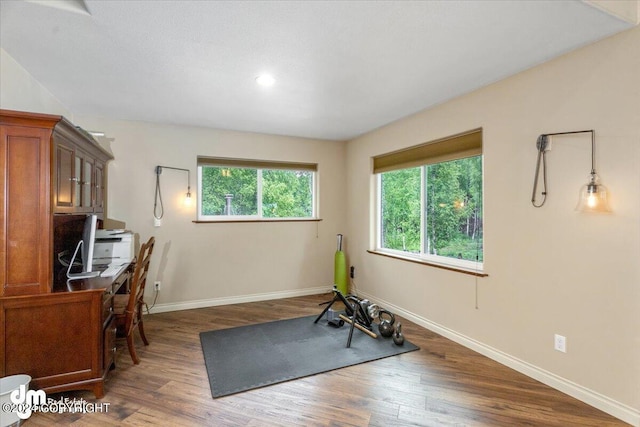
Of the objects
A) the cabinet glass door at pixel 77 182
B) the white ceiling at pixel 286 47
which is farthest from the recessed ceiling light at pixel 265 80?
the cabinet glass door at pixel 77 182

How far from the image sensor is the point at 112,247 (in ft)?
10.2

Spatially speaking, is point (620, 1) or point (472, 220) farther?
point (472, 220)

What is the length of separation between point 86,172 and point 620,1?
412cm

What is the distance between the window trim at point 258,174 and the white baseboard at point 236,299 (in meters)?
1.07

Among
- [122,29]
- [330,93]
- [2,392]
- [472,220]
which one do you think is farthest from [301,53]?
[2,392]

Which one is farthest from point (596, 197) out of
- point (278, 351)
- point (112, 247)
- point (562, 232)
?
point (112, 247)

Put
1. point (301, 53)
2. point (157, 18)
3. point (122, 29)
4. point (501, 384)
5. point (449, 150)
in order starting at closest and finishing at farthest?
point (157, 18), point (122, 29), point (301, 53), point (501, 384), point (449, 150)

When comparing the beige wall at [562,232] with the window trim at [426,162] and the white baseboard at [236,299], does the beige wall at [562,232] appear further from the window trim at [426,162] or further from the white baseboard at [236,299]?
the white baseboard at [236,299]

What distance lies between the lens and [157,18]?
5.74 feet

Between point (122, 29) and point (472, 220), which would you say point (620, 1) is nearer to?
point (472, 220)

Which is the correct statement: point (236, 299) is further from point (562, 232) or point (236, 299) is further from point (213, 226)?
point (562, 232)

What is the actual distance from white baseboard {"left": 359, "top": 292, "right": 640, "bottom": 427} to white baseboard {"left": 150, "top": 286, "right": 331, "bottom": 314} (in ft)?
6.05

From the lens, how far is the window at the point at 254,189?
13.8 ft

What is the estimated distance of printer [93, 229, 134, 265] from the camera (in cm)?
307
